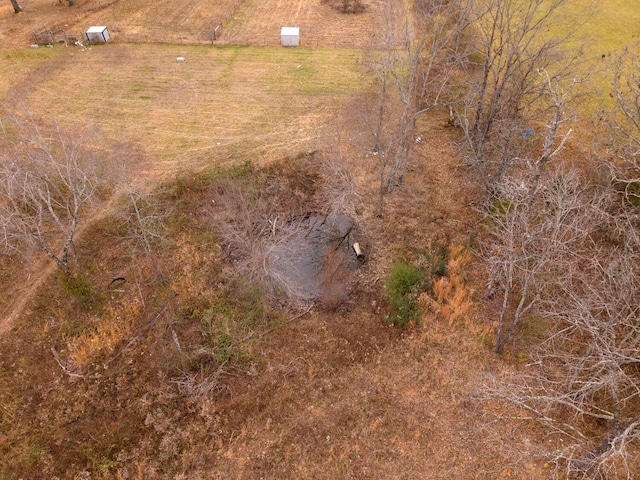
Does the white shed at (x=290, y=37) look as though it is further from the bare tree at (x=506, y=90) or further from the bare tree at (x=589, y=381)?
the bare tree at (x=589, y=381)

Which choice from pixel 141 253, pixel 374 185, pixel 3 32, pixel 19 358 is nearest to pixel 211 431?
pixel 19 358

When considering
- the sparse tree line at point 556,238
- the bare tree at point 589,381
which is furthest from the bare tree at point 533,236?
the bare tree at point 589,381

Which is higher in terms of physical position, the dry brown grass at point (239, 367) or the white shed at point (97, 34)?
the white shed at point (97, 34)

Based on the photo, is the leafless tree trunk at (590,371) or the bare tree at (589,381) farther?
the bare tree at (589,381)

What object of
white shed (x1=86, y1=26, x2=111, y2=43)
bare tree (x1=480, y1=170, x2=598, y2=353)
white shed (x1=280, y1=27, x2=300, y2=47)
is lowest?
bare tree (x1=480, y1=170, x2=598, y2=353)

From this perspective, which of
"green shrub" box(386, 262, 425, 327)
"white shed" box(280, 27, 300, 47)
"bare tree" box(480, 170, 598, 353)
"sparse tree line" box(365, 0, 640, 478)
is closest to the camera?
"sparse tree line" box(365, 0, 640, 478)

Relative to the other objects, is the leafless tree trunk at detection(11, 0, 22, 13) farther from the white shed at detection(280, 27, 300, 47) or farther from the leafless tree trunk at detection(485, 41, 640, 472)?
the leafless tree trunk at detection(485, 41, 640, 472)

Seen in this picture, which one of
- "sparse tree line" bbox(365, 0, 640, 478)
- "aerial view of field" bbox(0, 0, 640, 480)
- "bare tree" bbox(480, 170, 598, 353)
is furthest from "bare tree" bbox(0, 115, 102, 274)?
"bare tree" bbox(480, 170, 598, 353)
